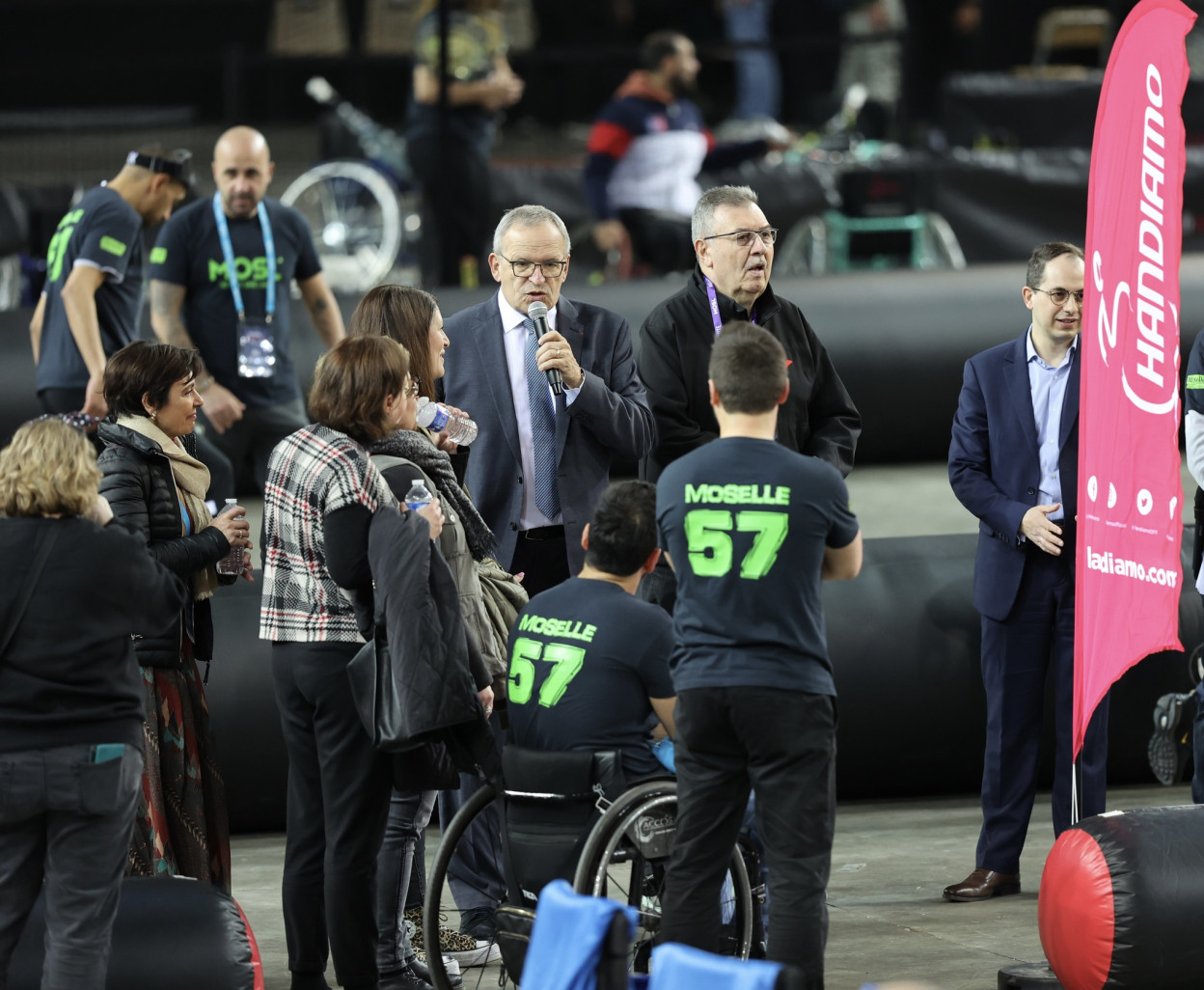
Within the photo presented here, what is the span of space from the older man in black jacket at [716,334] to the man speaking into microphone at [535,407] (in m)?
0.10

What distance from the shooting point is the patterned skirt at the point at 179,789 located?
4637 mm

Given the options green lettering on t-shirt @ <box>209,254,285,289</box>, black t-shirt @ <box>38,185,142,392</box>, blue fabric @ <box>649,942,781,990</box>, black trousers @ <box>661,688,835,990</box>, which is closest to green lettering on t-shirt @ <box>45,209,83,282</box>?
black t-shirt @ <box>38,185,142,392</box>

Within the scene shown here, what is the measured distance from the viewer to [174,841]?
474 cm

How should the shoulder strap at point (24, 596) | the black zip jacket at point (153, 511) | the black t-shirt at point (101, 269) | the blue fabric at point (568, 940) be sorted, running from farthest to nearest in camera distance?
the black t-shirt at point (101, 269)
the black zip jacket at point (153, 511)
the shoulder strap at point (24, 596)
the blue fabric at point (568, 940)

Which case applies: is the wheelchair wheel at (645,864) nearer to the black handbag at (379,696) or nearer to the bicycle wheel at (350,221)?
the black handbag at (379,696)

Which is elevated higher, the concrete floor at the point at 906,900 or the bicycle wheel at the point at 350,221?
the bicycle wheel at the point at 350,221

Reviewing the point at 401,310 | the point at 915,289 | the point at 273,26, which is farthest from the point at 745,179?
the point at 401,310

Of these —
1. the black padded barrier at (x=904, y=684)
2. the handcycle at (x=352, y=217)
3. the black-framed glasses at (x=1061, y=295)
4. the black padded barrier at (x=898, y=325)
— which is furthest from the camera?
the handcycle at (x=352, y=217)

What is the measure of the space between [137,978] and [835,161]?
940cm

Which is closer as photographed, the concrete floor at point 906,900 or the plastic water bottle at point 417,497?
the plastic water bottle at point 417,497

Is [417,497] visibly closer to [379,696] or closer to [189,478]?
[379,696]

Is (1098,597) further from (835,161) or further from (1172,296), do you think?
(835,161)

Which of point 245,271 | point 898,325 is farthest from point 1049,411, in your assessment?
point 898,325

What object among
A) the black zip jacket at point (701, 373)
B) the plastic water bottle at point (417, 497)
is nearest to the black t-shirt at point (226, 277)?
the black zip jacket at point (701, 373)
